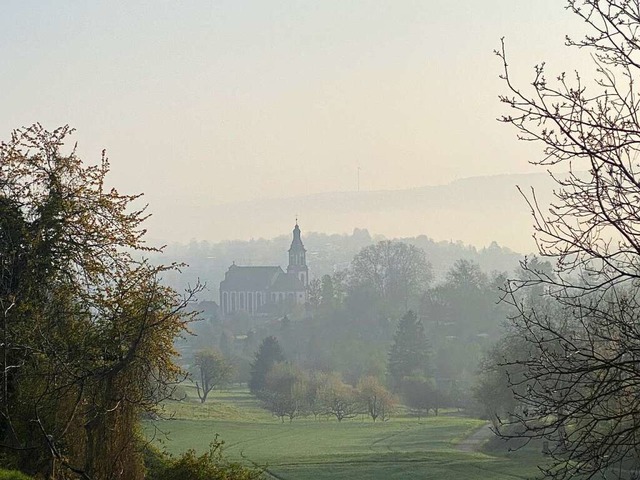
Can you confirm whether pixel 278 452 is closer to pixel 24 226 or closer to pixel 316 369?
pixel 24 226

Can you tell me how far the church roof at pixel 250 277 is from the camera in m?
161

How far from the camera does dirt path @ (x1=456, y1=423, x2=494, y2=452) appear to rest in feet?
152

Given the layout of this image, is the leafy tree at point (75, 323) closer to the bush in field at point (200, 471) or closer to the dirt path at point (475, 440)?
the bush in field at point (200, 471)

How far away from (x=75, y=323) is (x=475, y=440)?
37348mm

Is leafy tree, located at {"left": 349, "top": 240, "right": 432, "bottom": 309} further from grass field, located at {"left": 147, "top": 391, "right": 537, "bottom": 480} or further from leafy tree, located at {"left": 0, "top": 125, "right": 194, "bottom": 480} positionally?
leafy tree, located at {"left": 0, "top": 125, "right": 194, "bottom": 480}

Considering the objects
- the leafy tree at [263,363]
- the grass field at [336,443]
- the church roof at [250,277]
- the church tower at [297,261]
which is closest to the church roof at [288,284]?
the church tower at [297,261]

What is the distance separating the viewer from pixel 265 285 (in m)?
160

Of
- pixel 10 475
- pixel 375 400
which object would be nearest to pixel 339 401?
pixel 375 400

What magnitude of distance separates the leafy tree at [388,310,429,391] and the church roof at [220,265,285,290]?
81.1 m

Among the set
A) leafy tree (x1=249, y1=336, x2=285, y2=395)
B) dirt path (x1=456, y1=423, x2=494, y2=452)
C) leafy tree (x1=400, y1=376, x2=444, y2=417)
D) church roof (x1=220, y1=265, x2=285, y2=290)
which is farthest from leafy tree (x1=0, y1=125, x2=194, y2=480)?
church roof (x1=220, y1=265, x2=285, y2=290)

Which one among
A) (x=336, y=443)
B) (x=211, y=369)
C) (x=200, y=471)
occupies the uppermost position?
(x=211, y=369)

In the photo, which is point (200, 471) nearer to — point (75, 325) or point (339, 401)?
point (75, 325)

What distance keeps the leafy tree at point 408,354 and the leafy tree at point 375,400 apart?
305 inches

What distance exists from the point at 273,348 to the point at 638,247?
244 feet
